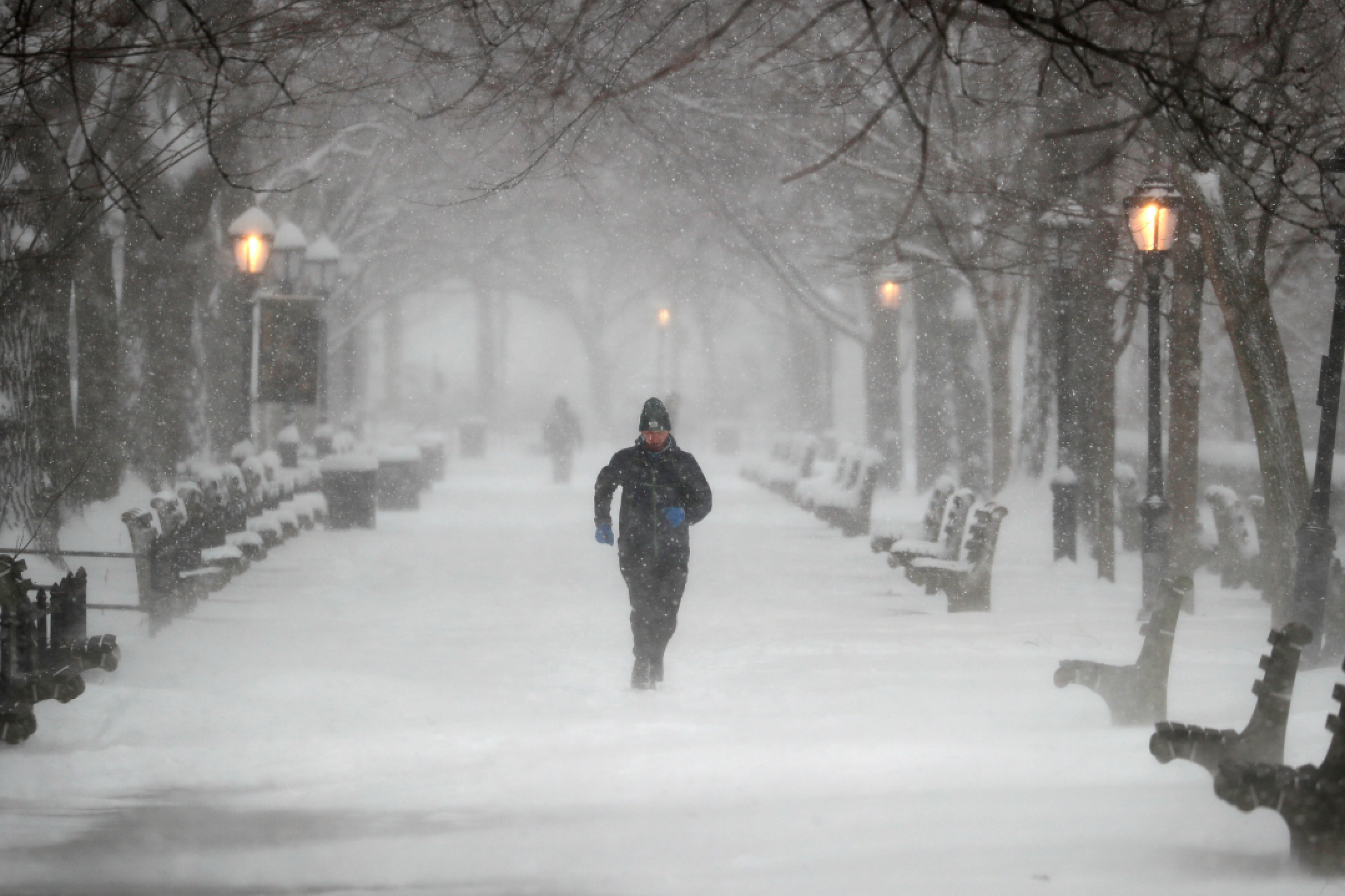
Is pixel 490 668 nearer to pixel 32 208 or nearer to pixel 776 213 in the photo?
pixel 32 208

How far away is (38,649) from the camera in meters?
7.78

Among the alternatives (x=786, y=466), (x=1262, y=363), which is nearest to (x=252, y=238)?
(x=1262, y=363)

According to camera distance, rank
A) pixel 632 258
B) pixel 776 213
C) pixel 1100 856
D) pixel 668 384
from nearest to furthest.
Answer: pixel 1100 856 < pixel 776 213 < pixel 632 258 < pixel 668 384

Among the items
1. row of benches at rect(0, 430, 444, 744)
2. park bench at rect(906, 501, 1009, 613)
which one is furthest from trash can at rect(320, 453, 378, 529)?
park bench at rect(906, 501, 1009, 613)

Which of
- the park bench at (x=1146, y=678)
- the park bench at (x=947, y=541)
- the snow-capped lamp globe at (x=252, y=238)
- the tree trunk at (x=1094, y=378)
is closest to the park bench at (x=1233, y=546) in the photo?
the tree trunk at (x=1094, y=378)

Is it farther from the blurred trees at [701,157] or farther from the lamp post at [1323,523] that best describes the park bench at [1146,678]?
the lamp post at [1323,523]

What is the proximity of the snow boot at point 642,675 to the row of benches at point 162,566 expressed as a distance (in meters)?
2.81

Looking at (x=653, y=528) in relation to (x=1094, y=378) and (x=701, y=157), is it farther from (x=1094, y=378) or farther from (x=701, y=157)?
(x=701, y=157)

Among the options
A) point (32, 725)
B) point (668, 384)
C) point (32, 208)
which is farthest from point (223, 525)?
point (668, 384)

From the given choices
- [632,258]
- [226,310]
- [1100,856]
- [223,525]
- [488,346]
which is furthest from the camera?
[488,346]

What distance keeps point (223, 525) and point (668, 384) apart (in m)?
49.2

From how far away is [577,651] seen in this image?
33.2ft

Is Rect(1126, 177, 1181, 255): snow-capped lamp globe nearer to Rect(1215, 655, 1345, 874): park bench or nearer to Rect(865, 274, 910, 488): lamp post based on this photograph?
Rect(1215, 655, 1345, 874): park bench

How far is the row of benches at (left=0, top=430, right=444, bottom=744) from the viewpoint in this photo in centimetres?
726
